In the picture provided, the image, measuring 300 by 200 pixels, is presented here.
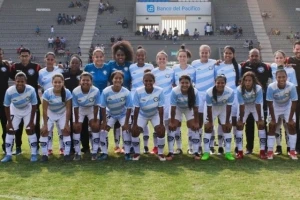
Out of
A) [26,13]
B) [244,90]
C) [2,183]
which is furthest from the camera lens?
[26,13]

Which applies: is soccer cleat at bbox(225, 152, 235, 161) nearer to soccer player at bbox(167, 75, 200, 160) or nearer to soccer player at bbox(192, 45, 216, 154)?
soccer player at bbox(167, 75, 200, 160)

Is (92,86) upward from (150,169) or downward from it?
upward

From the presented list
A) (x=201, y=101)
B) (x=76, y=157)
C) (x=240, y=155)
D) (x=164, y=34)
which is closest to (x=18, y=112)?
(x=76, y=157)

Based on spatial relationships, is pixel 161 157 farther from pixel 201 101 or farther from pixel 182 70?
pixel 182 70

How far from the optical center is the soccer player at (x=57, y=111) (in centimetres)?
738

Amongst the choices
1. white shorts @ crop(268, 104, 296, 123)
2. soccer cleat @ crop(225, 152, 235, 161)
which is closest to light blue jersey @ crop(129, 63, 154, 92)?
soccer cleat @ crop(225, 152, 235, 161)

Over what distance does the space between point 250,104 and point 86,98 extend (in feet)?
8.74

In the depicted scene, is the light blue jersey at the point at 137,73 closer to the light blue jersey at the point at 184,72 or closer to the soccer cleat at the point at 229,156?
the light blue jersey at the point at 184,72

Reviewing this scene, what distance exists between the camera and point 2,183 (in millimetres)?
6062

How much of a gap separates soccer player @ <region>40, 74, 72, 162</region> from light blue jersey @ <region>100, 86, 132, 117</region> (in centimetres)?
56

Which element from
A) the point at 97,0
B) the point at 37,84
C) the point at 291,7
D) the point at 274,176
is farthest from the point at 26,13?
the point at 274,176

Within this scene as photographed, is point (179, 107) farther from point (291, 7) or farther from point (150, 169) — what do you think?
point (291, 7)

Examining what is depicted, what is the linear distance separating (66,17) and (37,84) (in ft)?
104

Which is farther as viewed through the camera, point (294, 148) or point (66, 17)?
point (66, 17)
